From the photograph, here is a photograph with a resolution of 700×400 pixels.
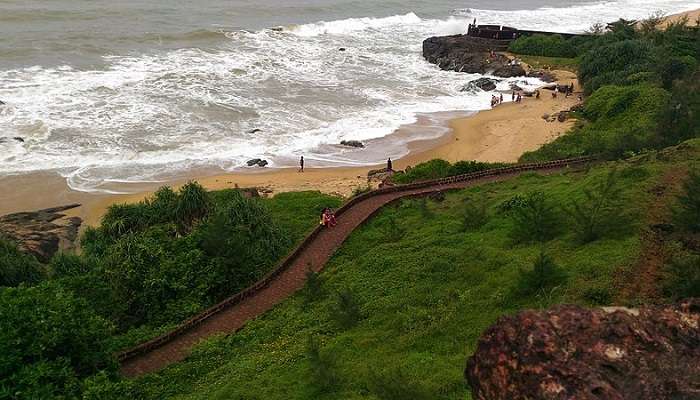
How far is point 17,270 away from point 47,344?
6351 millimetres

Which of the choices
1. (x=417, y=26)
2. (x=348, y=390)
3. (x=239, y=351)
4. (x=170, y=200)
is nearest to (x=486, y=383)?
(x=348, y=390)

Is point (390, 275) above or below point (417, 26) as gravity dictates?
below

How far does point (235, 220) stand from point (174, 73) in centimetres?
2974

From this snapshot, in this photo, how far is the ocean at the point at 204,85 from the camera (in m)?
31.2

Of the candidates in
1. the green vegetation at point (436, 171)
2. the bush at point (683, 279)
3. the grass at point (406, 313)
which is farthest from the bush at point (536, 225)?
the green vegetation at point (436, 171)

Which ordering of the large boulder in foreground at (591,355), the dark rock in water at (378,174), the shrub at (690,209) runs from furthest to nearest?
the dark rock in water at (378,174)
the shrub at (690,209)
the large boulder in foreground at (591,355)

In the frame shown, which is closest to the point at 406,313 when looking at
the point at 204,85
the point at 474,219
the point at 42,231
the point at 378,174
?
the point at 474,219

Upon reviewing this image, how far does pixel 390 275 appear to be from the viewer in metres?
15.1

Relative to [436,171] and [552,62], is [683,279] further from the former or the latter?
[552,62]

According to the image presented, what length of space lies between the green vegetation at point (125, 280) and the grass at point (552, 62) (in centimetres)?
3425

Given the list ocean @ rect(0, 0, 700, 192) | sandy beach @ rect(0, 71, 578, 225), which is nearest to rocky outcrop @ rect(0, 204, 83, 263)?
sandy beach @ rect(0, 71, 578, 225)

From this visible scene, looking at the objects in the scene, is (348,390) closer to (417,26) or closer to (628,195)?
(628,195)

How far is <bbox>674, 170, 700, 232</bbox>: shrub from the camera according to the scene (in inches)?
469

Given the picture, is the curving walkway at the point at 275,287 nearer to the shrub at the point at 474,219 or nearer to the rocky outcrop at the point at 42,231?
the shrub at the point at 474,219
